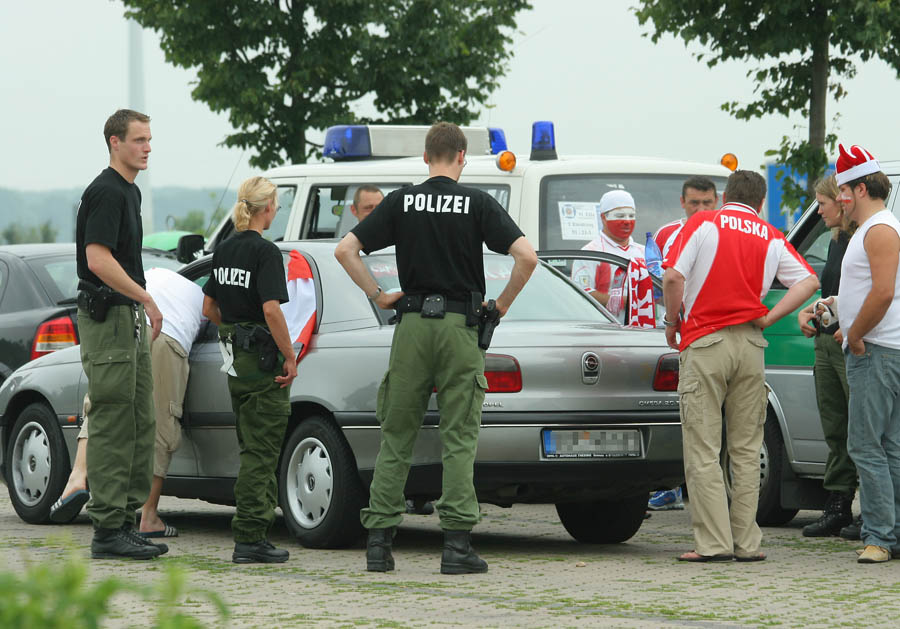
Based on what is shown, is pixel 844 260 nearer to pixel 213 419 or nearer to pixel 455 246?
pixel 455 246

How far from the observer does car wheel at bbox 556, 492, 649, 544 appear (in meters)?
7.98

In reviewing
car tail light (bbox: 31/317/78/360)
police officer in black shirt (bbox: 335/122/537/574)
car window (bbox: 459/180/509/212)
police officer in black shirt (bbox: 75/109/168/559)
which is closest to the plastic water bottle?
car window (bbox: 459/180/509/212)

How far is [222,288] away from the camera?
7.09 m

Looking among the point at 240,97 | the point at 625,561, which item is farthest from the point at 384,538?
the point at 240,97

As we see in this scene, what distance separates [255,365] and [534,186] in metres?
4.03

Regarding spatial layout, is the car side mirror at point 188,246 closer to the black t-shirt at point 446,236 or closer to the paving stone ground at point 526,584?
the paving stone ground at point 526,584

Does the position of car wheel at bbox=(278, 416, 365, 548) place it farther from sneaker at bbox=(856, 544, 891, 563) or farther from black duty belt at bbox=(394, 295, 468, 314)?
sneaker at bbox=(856, 544, 891, 563)

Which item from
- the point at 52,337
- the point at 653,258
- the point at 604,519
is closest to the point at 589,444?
the point at 604,519

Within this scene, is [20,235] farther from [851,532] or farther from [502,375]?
[502,375]

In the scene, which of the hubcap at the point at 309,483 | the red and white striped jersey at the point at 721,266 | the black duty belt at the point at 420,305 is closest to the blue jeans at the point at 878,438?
the red and white striped jersey at the point at 721,266

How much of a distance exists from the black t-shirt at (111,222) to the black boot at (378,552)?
1617 mm

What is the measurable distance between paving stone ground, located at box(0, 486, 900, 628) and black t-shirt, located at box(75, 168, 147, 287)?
136 centimetres

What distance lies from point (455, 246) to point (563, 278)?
1682 millimetres

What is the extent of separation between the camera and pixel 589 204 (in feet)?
34.9
